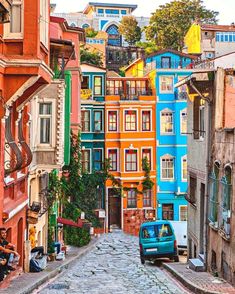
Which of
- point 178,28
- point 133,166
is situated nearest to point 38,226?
point 133,166

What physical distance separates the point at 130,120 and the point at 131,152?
264 cm

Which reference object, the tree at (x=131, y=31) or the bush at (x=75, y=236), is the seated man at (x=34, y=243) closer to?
the bush at (x=75, y=236)

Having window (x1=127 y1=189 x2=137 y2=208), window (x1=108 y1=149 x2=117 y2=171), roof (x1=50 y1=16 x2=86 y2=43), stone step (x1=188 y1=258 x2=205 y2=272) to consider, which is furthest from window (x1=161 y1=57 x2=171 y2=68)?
stone step (x1=188 y1=258 x2=205 y2=272)

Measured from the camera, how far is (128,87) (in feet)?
164

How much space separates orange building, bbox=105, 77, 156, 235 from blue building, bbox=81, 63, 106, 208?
20.7 inches

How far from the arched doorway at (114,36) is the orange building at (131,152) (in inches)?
2322

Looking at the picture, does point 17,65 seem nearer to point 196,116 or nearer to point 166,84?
point 196,116

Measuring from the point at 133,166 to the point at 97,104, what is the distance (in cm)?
597

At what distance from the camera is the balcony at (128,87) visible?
49.4m

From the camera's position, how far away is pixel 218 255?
20.1 meters

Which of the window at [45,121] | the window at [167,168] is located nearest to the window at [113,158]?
the window at [167,168]

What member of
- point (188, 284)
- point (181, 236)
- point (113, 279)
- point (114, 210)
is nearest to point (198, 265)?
point (113, 279)

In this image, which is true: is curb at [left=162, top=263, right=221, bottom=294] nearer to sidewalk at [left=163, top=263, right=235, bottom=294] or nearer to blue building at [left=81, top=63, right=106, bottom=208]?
sidewalk at [left=163, top=263, right=235, bottom=294]

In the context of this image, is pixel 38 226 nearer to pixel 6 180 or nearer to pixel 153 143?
pixel 6 180
